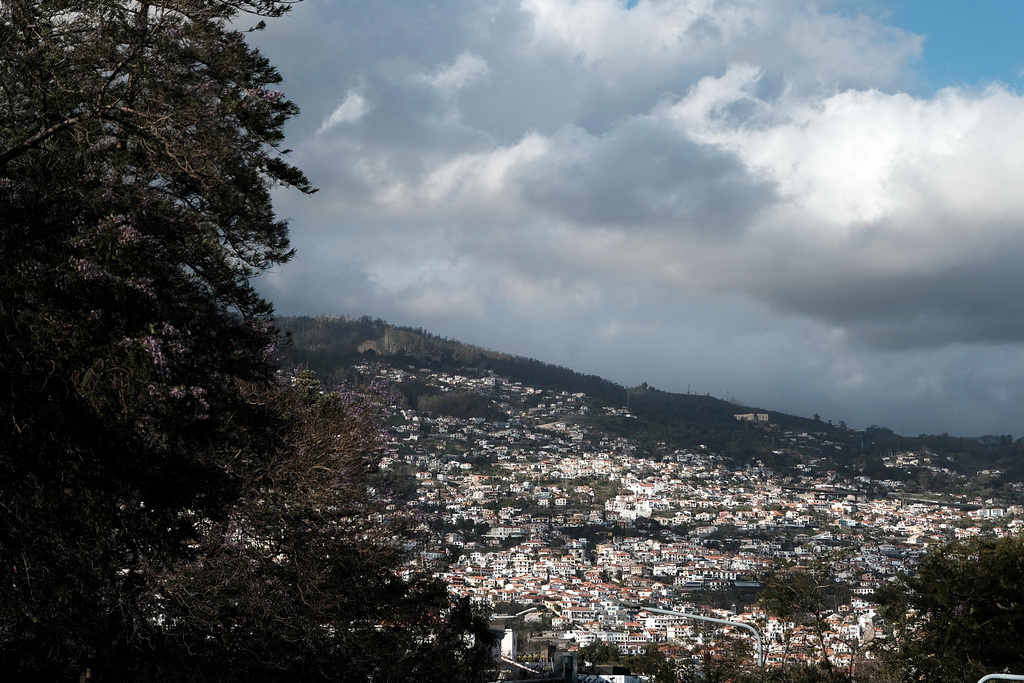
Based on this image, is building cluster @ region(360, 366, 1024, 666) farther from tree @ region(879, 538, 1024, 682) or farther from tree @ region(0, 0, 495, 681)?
tree @ region(0, 0, 495, 681)

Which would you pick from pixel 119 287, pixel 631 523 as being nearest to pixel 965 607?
pixel 119 287

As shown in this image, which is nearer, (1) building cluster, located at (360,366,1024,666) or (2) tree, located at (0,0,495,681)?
(2) tree, located at (0,0,495,681)

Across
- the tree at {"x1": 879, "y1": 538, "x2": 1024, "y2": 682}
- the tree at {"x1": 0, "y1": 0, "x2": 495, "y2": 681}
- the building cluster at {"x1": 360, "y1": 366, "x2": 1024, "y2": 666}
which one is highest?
the tree at {"x1": 0, "y1": 0, "x2": 495, "y2": 681}

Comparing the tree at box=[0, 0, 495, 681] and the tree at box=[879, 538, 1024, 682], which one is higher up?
the tree at box=[0, 0, 495, 681]

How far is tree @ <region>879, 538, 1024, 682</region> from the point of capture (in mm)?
21547

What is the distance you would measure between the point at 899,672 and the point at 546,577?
7556 cm

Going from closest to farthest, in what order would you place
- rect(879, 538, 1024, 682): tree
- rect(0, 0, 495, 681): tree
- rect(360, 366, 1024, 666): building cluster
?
rect(0, 0, 495, 681): tree < rect(879, 538, 1024, 682): tree < rect(360, 366, 1024, 666): building cluster

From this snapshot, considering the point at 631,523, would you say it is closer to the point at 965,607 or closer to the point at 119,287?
the point at 965,607

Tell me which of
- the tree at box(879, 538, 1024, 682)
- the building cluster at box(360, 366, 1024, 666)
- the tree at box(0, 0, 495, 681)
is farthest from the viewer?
the building cluster at box(360, 366, 1024, 666)

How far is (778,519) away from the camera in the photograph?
13388cm

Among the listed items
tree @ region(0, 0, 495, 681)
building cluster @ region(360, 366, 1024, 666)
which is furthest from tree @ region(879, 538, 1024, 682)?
tree @ region(0, 0, 495, 681)

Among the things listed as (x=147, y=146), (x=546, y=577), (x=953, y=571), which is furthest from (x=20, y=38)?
(x=546, y=577)

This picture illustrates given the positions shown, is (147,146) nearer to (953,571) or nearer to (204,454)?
(204,454)

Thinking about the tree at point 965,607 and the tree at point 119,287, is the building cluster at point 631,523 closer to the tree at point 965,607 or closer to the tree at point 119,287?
the tree at point 965,607
